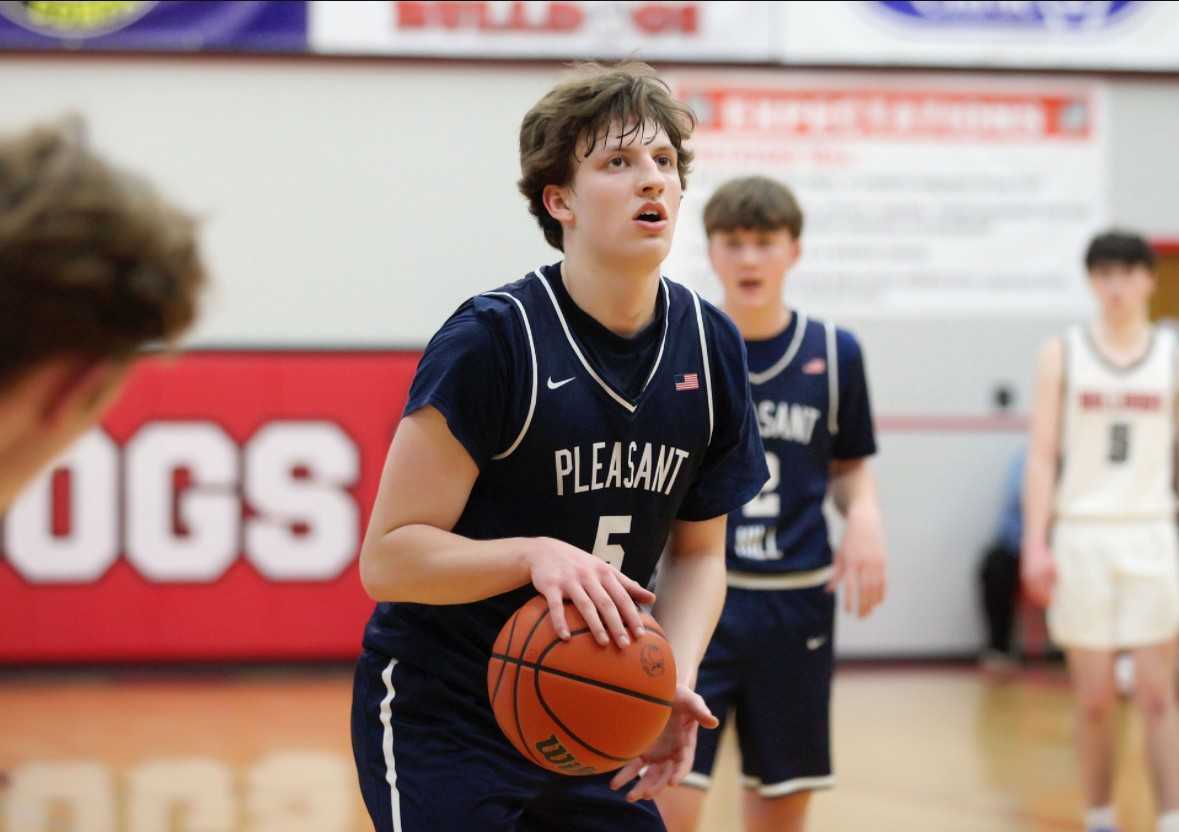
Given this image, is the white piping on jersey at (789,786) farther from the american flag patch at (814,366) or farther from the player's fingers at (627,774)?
the player's fingers at (627,774)

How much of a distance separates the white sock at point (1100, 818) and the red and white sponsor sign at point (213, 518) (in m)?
4.39

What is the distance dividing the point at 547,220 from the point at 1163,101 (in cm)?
709

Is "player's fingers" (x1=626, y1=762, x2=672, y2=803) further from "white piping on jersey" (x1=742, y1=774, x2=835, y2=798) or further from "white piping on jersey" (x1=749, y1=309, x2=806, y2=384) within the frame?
"white piping on jersey" (x1=749, y1=309, x2=806, y2=384)

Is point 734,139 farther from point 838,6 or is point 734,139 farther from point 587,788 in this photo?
point 587,788

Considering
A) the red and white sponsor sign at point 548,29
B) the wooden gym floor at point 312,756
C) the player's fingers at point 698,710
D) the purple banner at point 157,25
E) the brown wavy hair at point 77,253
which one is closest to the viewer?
the brown wavy hair at point 77,253

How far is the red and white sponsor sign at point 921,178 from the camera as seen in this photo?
8.55 meters

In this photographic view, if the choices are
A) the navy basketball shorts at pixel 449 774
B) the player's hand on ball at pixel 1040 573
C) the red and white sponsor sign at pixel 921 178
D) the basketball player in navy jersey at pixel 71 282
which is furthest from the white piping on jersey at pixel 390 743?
the red and white sponsor sign at pixel 921 178

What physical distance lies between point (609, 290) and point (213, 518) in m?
6.05

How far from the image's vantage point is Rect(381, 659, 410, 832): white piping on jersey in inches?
98.6

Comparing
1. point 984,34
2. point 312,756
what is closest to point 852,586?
point 312,756

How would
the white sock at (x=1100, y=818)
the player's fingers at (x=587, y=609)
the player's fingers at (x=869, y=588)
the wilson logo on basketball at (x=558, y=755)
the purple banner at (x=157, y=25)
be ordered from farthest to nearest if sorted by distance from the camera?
the purple banner at (x=157, y=25), the white sock at (x=1100, y=818), the player's fingers at (x=869, y=588), the wilson logo on basketball at (x=558, y=755), the player's fingers at (x=587, y=609)

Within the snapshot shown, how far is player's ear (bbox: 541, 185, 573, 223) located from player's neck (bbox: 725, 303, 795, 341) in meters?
1.57

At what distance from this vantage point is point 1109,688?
5027 mm

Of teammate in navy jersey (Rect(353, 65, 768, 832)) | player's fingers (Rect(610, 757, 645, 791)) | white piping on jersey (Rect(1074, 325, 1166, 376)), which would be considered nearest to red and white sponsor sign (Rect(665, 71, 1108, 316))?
white piping on jersey (Rect(1074, 325, 1166, 376))
